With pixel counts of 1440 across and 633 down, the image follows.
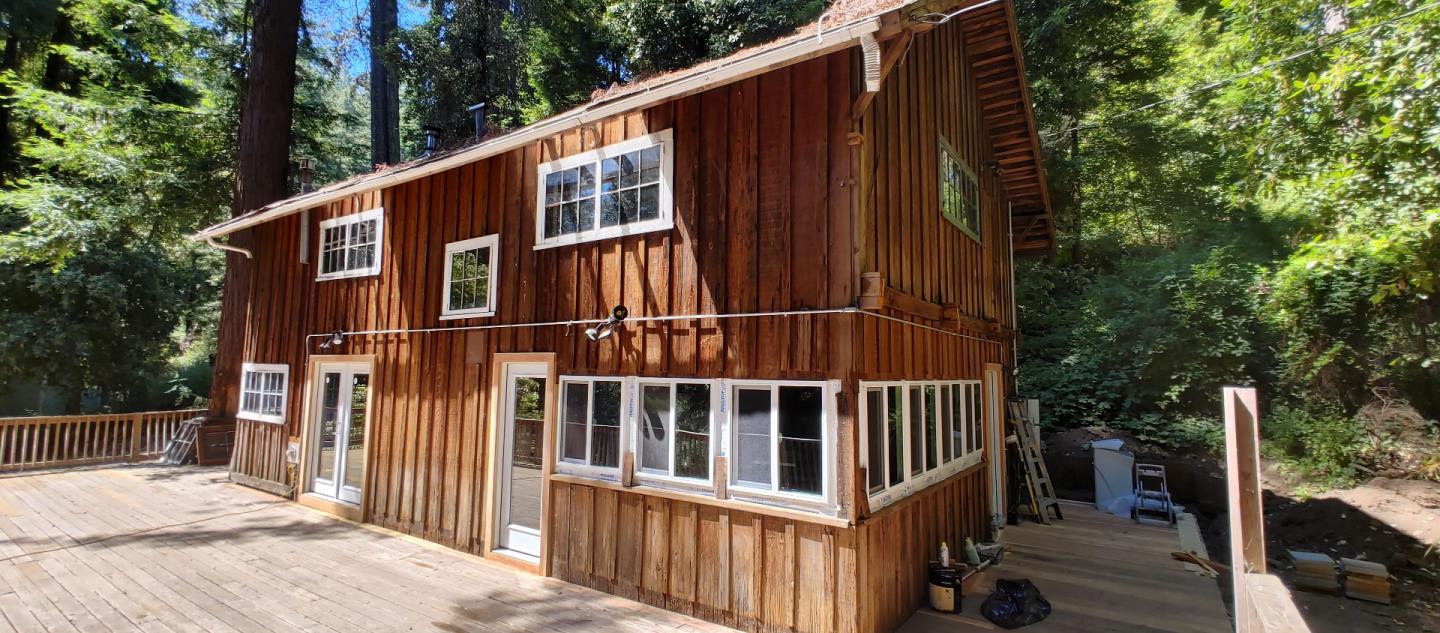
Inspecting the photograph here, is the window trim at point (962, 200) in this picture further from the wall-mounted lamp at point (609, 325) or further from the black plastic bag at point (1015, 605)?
the black plastic bag at point (1015, 605)

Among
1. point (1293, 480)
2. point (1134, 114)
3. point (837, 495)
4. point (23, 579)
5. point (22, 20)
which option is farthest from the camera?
point (1134, 114)

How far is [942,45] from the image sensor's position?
664cm

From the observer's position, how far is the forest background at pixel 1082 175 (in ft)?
31.0

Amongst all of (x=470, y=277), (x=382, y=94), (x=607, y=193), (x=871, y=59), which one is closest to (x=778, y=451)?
(x=871, y=59)

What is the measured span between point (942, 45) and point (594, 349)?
4.97 metres

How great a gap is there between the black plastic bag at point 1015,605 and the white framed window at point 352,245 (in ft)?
25.9

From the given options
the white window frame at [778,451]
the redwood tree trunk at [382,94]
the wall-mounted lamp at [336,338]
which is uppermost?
the redwood tree trunk at [382,94]

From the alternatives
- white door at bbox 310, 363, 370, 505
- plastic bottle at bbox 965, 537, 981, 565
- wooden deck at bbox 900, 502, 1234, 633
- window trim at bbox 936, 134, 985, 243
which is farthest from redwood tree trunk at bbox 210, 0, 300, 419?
wooden deck at bbox 900, 502, 1234, 633

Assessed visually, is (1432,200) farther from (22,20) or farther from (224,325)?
(22,20)

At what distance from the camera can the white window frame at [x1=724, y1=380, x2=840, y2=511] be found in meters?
4.23

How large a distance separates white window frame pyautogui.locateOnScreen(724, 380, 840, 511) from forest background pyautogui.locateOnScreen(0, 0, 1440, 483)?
788 cm

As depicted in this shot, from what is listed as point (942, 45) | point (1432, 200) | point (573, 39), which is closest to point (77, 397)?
point (573, 39)

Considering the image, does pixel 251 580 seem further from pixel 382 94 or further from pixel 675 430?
Result: pixel 382 94

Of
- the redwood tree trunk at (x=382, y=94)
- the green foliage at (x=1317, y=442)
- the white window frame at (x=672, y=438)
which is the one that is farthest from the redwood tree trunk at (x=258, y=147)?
the green foliage at (x=1317, y=442)
